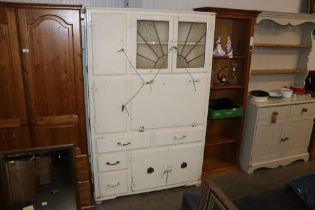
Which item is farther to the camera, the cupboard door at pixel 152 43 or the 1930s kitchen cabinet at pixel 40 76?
the cupboard door at pixel 152 43

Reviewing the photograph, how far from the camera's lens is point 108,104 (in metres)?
2.21

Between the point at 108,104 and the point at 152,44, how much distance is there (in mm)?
656

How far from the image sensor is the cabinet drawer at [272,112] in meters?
2.88

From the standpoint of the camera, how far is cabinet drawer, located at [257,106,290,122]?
2.88 m

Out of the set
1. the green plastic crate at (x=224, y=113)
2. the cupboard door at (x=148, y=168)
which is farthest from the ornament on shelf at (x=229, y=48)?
the cupboard door at (x=148, y=168)

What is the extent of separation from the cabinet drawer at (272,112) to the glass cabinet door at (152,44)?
1.31 meters

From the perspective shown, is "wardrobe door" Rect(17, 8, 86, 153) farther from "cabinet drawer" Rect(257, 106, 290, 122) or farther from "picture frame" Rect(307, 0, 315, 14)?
"picture frame" Rect(307, 0, 315, 14)

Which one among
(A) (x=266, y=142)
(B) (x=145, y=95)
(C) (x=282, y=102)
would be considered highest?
(B) (x=145, y=95)

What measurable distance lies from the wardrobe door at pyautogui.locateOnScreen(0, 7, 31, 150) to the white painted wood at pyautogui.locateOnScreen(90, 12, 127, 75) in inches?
21.9

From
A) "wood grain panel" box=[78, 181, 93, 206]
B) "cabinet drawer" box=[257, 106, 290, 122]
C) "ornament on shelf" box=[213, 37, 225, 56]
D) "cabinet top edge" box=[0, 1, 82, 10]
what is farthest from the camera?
"cabinet drawer" box=[257, 106, 290, 122]

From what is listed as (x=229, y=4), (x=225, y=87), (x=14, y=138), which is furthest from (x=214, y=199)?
(x=229, y=4)

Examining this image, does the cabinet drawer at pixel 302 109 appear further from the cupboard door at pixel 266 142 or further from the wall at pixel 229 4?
the wall at pixel 229 4

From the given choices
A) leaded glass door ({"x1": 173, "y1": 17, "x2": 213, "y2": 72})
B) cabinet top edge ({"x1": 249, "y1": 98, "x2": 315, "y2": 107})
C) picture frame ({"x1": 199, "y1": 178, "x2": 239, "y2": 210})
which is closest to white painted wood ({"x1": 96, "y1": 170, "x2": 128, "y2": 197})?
leaded glass door ({"x1": 173, "y1": 17, "x2": 213, "y2": 72})

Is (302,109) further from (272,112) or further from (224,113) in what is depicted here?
(224,113)
